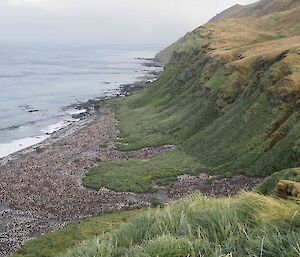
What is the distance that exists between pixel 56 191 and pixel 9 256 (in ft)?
58.7

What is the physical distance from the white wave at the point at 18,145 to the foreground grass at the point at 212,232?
2539 inches

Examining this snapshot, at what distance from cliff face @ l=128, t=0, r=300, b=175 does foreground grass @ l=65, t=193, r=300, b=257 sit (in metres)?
35.1

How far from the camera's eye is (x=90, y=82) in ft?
566

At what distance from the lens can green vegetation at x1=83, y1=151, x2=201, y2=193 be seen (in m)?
48.3

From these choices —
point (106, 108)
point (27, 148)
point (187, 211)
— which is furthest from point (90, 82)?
point (187, 211)

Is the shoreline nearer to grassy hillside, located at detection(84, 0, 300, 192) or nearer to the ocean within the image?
the ocean

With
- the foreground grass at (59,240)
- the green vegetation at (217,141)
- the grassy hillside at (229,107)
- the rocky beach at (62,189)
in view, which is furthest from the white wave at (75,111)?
the foreground grass at (59,240)

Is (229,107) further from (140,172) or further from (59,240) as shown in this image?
(59,240)

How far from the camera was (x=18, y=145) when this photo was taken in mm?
77812

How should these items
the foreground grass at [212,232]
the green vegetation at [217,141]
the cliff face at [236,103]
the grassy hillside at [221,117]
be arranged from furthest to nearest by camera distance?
1. the cliff face at [236,103]
2. the grassy hillside at [221,117]
3. the green vegetation at [217,141]
4. the foreground grass at [212,232]

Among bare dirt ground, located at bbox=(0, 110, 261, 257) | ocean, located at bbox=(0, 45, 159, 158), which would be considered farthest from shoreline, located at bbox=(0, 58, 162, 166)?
bare dirt ground, located at bbox=(0, 110, 261, 257)

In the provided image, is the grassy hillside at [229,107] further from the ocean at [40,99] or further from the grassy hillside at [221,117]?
the ocean at [40,99]

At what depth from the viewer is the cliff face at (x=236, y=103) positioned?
49.2 metres

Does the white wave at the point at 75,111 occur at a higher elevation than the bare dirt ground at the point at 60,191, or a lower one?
lower
